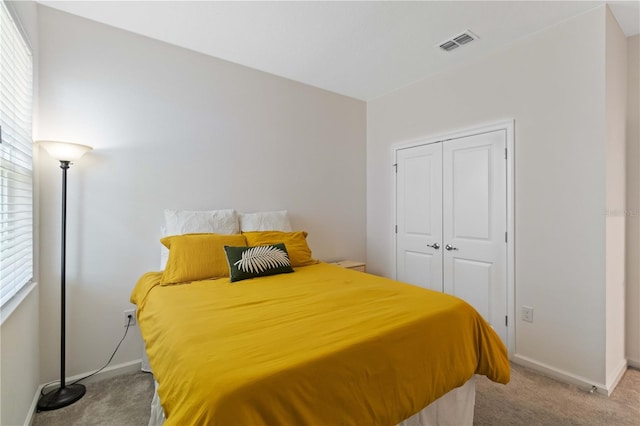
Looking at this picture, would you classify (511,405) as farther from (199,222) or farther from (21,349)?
(21,349)

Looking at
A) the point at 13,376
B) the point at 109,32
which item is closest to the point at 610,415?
the point at 13,376

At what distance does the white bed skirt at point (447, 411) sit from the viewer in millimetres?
1427

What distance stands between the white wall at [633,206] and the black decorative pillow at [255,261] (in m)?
2.76

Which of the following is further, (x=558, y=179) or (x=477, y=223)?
(x=477, y=223)

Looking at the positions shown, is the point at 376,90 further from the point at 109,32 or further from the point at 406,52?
the point at 109,32

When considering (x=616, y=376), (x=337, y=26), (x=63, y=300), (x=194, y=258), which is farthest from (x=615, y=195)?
(x=63, y=300)

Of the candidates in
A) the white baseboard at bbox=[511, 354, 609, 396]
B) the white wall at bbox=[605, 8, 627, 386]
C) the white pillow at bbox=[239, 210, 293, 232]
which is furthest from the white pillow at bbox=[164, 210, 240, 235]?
the white wall at bbox=[605, 8, 627, 386]

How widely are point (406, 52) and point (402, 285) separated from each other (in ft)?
7.02

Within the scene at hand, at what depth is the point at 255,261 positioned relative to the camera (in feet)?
7.48

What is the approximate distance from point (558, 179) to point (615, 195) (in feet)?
1.27

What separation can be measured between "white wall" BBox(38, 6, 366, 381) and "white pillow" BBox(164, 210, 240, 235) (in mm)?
138

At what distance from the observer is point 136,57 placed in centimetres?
247

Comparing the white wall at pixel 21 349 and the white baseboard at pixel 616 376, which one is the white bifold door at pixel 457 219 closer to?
the white baseboard at pixel 616 376

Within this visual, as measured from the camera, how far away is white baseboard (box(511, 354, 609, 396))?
2107mm
